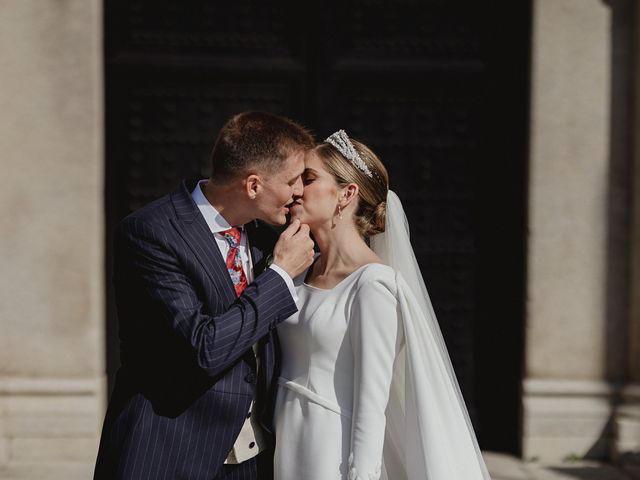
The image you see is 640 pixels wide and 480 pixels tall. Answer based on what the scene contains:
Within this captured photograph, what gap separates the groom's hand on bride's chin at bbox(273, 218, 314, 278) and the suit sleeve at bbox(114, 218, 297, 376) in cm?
7

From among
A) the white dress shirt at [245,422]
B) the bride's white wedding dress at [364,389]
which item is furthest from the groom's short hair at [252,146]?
the bride's white wedding dress at [364,389]

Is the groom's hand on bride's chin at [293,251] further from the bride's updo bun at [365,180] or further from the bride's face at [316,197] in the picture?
the bride's updo bun at [365,180]

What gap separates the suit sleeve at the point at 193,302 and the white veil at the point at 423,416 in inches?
16.6

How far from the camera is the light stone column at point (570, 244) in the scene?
557 centimetres

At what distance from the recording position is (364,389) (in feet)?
9.46

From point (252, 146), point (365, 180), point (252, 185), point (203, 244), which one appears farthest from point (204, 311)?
point (365, 180)

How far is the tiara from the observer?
3.18 m

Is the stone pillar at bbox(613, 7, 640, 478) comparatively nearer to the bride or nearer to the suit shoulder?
the bride

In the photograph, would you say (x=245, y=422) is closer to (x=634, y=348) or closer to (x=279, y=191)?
(x=279, y=191)

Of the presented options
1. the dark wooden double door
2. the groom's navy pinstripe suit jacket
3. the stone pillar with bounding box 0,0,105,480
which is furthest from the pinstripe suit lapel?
the dark wooden double door

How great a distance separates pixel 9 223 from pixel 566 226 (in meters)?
3.31

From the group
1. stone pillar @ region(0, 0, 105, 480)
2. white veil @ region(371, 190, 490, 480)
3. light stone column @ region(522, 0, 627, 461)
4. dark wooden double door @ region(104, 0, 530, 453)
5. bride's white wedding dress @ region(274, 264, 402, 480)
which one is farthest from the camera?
dark wooden double door @ region(104, 0, 530, 453)

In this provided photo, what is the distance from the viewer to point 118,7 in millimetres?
5754

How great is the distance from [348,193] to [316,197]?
4.5 inches
